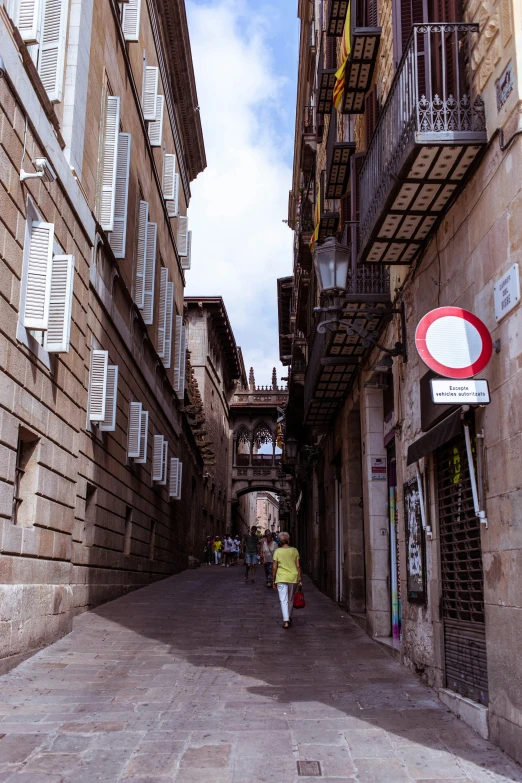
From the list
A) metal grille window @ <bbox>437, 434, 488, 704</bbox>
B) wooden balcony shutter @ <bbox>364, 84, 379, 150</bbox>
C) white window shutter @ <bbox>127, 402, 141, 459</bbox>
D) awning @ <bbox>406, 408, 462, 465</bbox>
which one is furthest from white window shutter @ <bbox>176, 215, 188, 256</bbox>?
metal grille window @ <bbox>437, 434, 488, 704</bbox>

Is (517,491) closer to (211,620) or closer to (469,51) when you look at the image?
(469,51)

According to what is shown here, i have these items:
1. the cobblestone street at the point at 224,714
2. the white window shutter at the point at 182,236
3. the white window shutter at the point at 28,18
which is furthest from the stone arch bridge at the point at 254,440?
the white window shutter at the point at 28,18

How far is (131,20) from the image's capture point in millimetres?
17219

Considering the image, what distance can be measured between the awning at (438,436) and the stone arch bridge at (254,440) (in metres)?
46.7

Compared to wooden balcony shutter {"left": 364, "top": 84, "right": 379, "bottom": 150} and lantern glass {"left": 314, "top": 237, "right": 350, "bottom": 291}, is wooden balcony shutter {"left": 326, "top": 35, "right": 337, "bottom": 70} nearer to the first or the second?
wooden balcony shutter {"left": 364, "top": 84, "right": 379, "bottom": 150}

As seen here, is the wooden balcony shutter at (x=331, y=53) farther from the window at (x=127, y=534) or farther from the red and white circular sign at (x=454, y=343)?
the red and white circular sign at (x=454, y=343)

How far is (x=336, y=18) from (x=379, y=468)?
7881 mm

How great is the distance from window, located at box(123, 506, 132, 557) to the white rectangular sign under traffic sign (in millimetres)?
12031

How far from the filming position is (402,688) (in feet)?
25.3

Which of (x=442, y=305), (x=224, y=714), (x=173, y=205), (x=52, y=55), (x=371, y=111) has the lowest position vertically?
(x=224, y=714)

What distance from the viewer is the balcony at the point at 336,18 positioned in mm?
13219

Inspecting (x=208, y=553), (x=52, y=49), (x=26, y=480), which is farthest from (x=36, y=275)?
(x=208, y=553)

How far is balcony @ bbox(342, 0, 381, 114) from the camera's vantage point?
407 inches

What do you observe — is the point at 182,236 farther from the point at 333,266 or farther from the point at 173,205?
the point at 333,266
